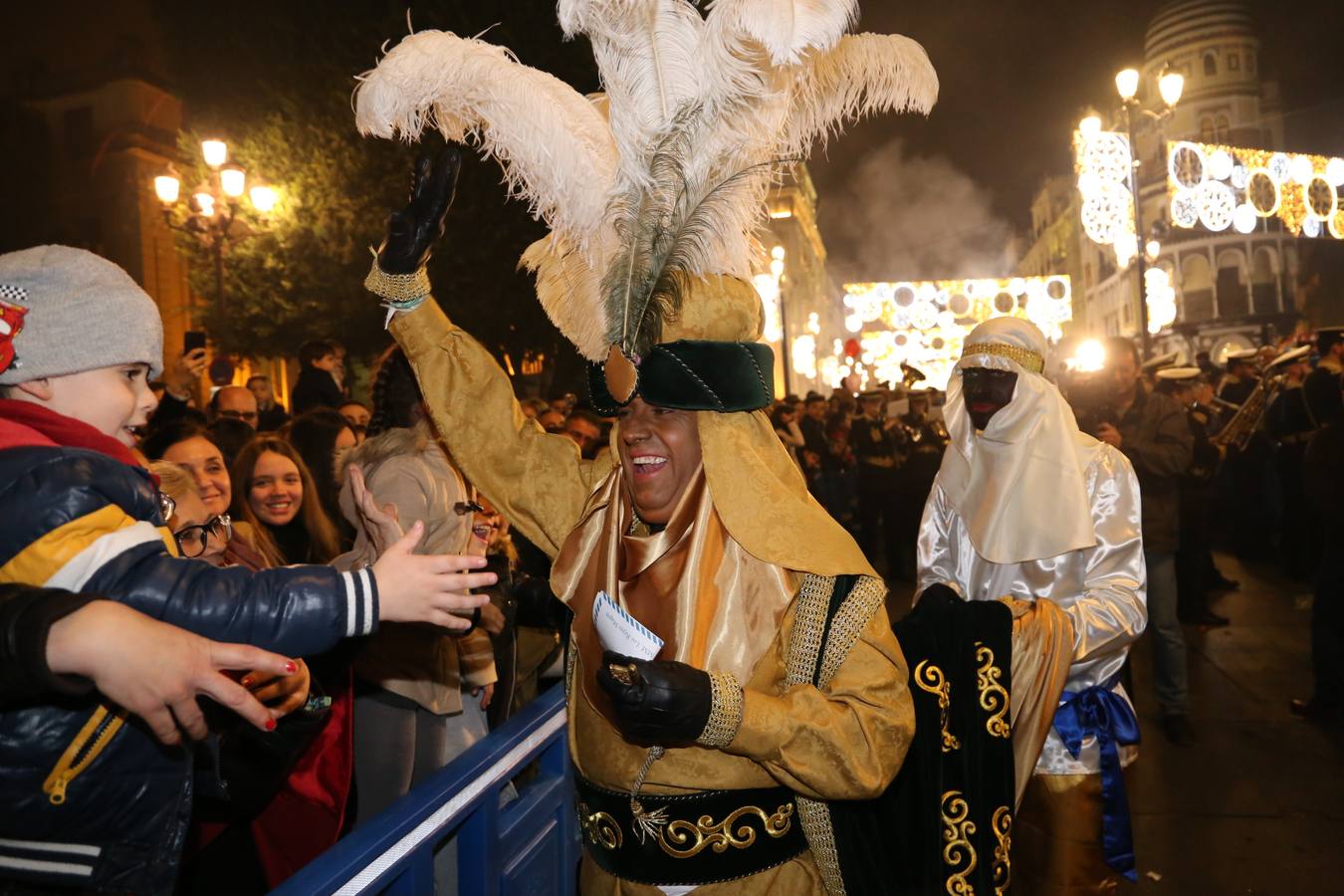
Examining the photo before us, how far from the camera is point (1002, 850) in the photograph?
8.12 ft

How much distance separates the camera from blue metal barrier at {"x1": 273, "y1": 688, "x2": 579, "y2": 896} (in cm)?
199

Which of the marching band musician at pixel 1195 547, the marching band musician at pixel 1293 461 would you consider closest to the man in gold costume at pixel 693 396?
the marching band musician at pixel 1195 547

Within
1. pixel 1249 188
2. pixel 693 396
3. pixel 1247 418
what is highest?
pixel 1249 188

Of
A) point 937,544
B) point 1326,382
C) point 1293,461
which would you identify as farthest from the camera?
point 1293,461

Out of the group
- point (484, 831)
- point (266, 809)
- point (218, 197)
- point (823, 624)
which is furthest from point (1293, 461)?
point (218, 197)

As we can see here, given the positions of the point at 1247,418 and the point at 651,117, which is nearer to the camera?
the point at 651,117

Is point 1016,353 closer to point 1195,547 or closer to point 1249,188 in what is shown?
Answer: point 1195,547

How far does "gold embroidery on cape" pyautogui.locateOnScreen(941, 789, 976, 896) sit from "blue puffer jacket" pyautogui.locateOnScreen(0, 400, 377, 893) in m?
1.68

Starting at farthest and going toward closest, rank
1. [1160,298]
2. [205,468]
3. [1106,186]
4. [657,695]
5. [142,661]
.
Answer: [1160,298]
[1106,186]
[205,468]
[657,695]
[142,661]

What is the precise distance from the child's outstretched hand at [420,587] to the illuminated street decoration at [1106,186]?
55.8 feet

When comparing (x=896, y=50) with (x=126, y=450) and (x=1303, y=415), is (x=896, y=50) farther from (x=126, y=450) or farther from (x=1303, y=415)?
(x=1303, y=415)

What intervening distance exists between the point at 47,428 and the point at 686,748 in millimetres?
1384

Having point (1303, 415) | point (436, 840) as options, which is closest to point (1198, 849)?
point (436, 840)

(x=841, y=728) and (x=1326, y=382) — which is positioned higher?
(x=1326, y=382)
